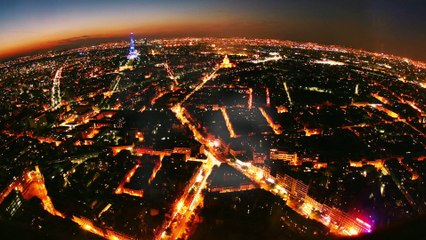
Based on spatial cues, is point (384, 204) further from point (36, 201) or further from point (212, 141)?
point (36, 201)

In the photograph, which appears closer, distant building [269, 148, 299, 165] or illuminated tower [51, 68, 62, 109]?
distant building [269, 148, 299, 165]

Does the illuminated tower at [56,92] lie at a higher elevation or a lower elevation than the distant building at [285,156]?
higher

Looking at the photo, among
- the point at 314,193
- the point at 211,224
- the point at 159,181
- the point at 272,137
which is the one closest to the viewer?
the point at 211,224

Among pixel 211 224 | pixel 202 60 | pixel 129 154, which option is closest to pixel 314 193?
pixel 211 224

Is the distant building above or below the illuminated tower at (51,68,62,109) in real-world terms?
below

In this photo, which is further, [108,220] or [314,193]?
[314,193]

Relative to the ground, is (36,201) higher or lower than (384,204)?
higher

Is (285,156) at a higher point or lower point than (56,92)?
lower

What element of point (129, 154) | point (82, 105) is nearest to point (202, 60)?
point (82, 105)

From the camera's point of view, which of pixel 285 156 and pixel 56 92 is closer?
pixel 285 156

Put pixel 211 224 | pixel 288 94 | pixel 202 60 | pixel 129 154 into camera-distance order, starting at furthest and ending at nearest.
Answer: pixel 202 60, pixel 288 94, pixel 129 154, pixel 211 224

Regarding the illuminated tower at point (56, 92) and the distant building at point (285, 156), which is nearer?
the distant building at point (285, 156)
